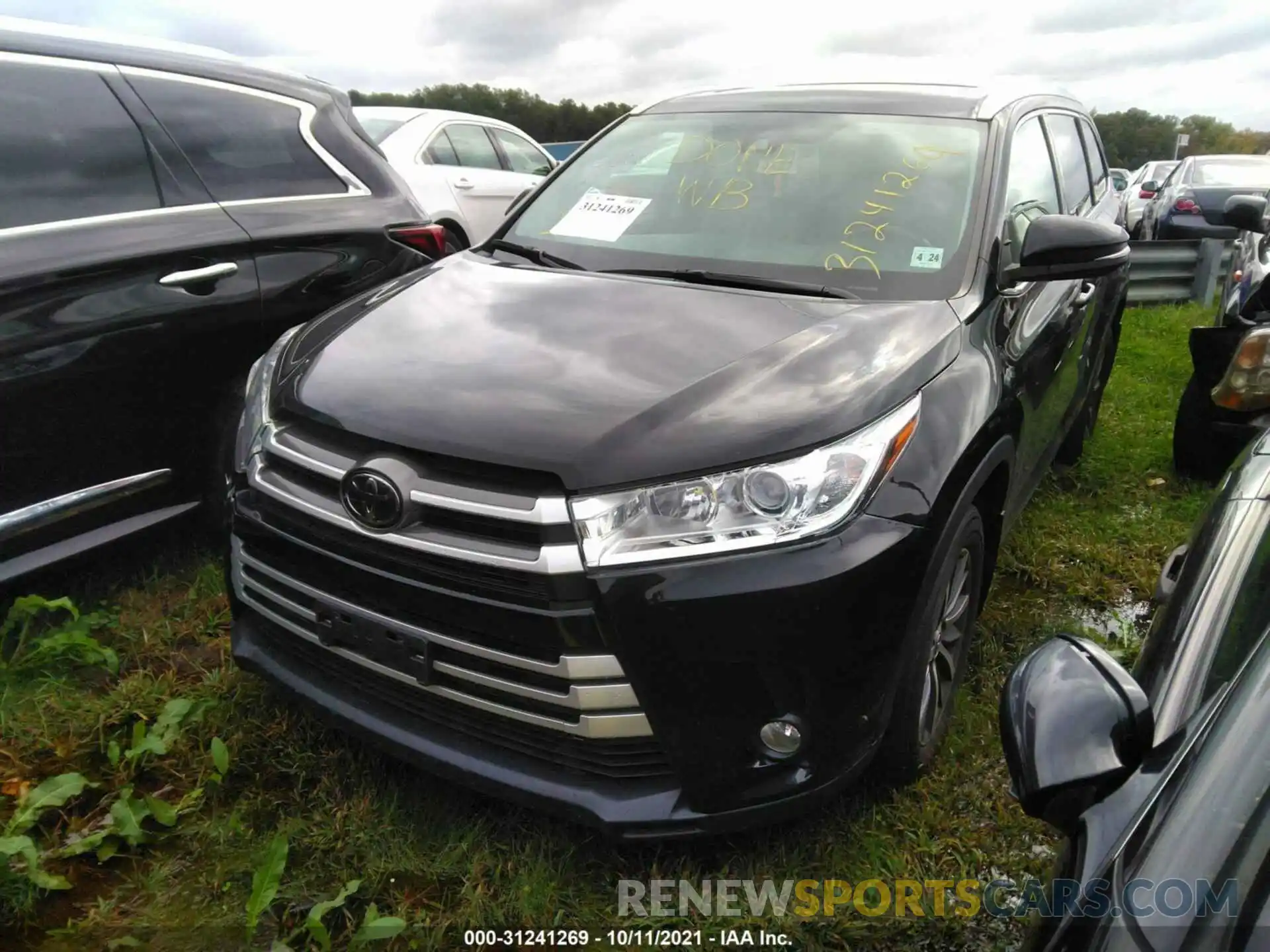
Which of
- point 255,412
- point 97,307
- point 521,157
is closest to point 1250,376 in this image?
point 255,412

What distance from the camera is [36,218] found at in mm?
2529

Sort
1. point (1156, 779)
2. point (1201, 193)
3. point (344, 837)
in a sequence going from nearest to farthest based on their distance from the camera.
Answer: point (1156, 779) < point (344, 837) < point (1201, 193)

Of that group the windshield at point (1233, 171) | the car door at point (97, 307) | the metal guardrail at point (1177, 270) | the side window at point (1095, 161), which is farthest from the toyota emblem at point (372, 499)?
the windshield at point (1233, 171)

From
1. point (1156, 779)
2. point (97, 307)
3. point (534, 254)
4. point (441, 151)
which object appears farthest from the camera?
point (441, 151)

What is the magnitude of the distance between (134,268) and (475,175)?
4.50 metres

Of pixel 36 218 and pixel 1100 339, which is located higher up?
pixel 36 218

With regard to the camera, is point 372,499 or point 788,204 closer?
point 372,499

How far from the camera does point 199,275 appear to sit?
279cm

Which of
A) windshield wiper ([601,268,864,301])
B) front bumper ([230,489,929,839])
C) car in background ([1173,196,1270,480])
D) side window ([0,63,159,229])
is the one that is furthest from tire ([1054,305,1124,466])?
side window ([0,63,159,229])

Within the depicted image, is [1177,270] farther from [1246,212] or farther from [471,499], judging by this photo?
[471,499]

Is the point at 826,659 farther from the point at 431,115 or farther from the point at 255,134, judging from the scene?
the point at 431,115

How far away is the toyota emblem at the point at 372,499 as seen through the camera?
175cm

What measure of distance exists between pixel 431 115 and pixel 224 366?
472cm

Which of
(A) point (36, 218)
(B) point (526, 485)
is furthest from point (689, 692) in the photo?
(A) point (36, 218)
